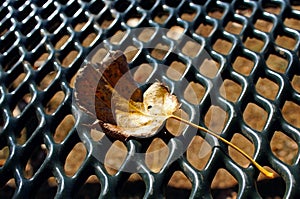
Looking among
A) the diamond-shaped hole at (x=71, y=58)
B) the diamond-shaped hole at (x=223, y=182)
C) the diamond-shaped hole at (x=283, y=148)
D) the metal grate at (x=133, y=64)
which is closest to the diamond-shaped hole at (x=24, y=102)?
the metal grate at (x=133, y=64)

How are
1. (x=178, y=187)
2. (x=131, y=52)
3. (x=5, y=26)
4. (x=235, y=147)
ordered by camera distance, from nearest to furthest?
1. (x=235, y=147)
2. (x=131, y=52)
3. (x=5, y=26)
4. (x=178, y=187)

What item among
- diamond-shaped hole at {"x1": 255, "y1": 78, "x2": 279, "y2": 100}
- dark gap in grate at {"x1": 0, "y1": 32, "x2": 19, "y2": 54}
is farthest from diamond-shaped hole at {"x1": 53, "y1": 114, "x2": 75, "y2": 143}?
diamond-shaped hole at {"x1": 255, "y1": 78, "x2": 279, "y2": 100}

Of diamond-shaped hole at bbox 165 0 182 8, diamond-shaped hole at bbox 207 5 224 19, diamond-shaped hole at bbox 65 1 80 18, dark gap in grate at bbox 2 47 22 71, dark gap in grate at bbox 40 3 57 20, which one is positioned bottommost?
diamond-shaped hole at bbox 207 5 224 19

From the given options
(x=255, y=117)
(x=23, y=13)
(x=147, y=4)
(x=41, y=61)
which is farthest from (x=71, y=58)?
(x=255, y=117)

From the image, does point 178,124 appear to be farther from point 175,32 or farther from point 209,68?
point 175,32

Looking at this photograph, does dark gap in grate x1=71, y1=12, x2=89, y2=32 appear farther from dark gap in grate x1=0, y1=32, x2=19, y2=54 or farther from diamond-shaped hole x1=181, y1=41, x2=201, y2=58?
diamond-shaped hole x1=181, y1=41, x2=201, y2=58

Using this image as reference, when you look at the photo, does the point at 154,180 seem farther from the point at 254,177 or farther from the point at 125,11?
the point at 125,11

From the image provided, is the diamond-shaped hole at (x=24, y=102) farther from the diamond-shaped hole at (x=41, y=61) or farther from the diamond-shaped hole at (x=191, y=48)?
the diamond-shaped hole at (x=191, y=48)
